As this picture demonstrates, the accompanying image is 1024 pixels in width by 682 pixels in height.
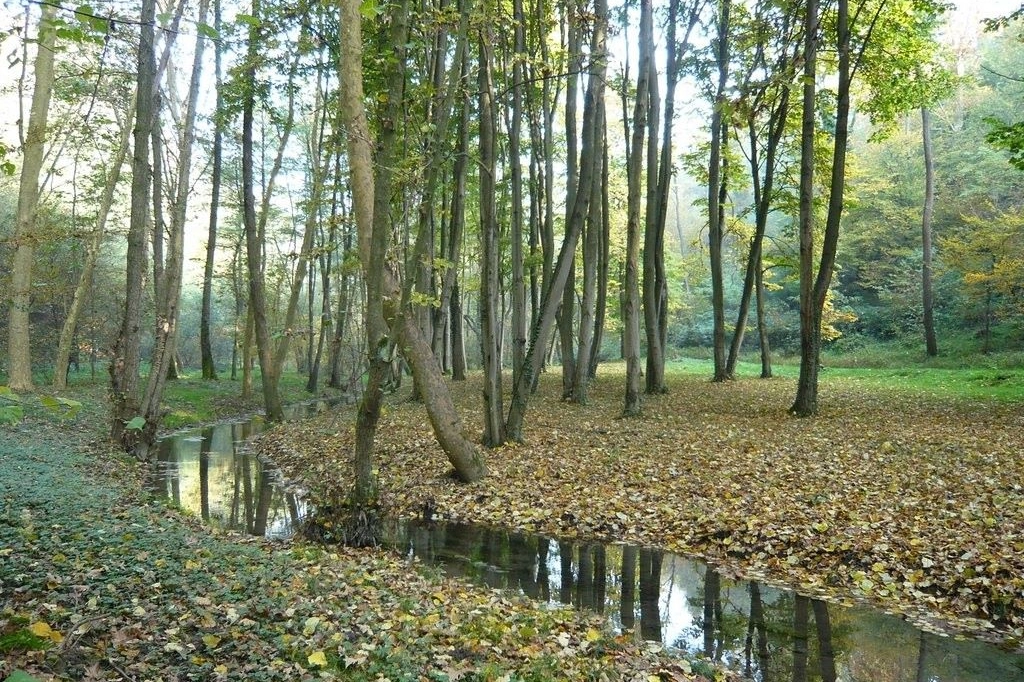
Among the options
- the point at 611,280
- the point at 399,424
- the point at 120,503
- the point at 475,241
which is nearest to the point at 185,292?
the point at 475,241

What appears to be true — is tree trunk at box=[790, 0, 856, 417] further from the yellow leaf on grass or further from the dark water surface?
the yellow leaf on grass

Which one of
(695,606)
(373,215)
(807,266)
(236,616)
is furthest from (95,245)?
(807,266)

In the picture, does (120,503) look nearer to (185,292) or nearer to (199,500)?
(199,500)

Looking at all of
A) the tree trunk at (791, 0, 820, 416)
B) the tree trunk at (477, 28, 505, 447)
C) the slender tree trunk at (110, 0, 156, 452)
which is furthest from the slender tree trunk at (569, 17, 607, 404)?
the slender tree trunk at (110, 0, 156, 452)

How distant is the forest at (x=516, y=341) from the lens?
5891mm

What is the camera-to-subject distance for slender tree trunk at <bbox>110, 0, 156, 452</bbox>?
11.7m

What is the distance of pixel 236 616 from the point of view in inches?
175

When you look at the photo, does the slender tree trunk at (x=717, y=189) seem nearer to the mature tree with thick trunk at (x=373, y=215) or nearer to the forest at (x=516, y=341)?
the forest at (x=516, y=341)

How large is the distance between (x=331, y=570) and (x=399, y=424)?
9.59 metres

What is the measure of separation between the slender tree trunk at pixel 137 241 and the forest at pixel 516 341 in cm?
6

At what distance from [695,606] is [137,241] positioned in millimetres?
11632

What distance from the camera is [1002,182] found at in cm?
3122

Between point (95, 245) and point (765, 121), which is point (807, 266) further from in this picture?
point (95, 245)

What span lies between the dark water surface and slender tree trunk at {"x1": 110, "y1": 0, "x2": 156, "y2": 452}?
2729 mm
